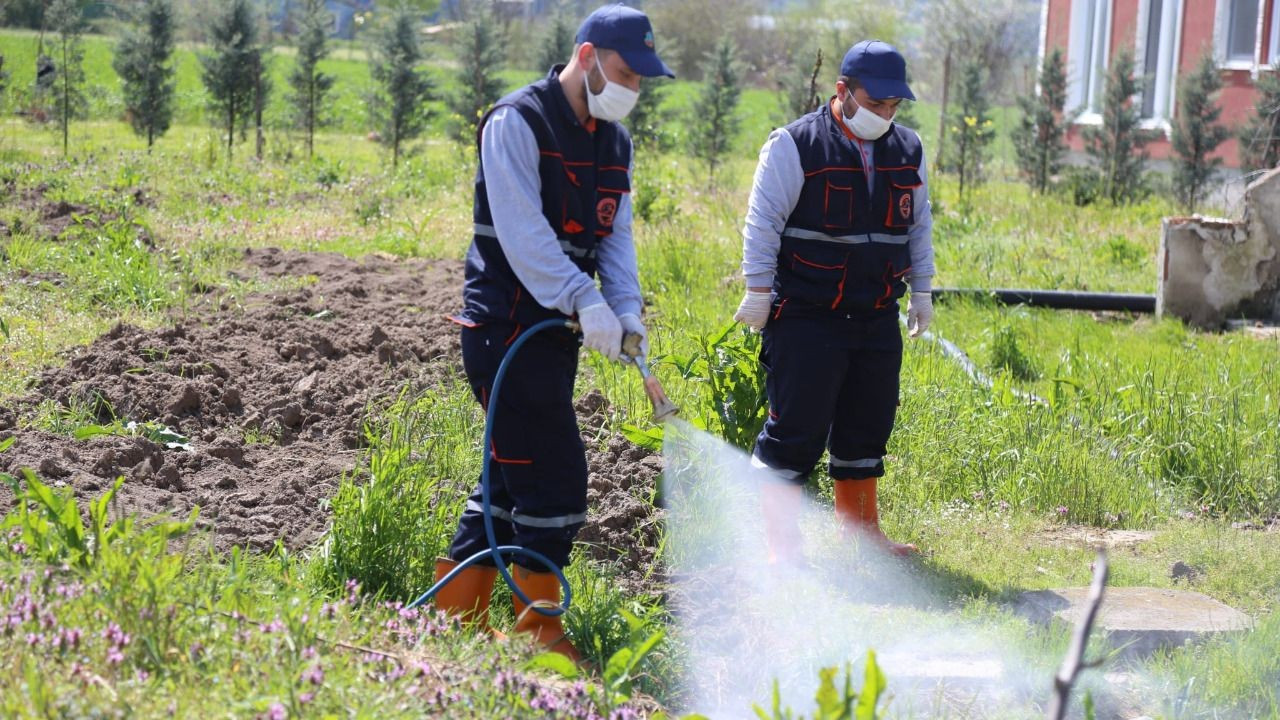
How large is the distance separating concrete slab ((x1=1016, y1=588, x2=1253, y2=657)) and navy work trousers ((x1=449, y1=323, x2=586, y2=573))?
163 cm

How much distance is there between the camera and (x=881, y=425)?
482 centimetres

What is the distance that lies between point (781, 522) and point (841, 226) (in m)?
1.06

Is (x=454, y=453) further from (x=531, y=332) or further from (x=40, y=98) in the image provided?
(x=40, y=98)

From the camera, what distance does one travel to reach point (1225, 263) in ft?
28.0

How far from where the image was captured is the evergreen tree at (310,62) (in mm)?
17797

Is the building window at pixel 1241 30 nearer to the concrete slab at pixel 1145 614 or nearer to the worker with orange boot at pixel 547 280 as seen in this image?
the concrete slab at pixel 1145 614

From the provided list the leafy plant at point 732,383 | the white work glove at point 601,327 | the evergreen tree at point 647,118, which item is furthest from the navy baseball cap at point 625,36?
the evergreen tree at point 647,118

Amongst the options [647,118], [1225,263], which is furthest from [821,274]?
[647,118]

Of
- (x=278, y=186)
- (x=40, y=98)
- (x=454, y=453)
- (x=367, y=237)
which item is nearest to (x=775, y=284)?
(x=454, y=453)

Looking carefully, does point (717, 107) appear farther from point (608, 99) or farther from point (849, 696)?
point (849, 696)

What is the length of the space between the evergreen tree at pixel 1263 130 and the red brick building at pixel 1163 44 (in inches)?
21.0

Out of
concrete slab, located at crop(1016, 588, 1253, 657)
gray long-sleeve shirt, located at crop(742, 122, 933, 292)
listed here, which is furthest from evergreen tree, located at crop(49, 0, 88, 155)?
concrete slab, located at crop(1016, 588, 1253, 657)

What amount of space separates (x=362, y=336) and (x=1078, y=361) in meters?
3.85

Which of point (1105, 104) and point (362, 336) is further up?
point (1105, 104)
